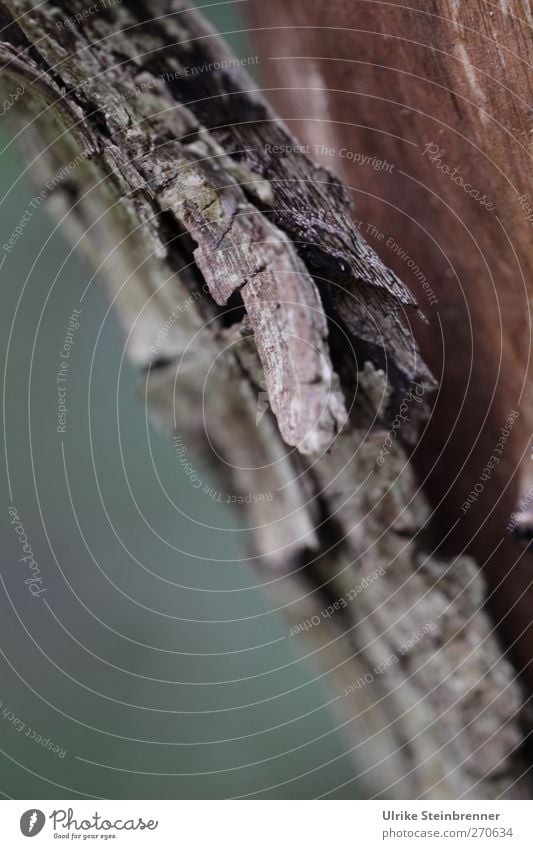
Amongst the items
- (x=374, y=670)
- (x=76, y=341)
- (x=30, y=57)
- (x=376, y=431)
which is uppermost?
(x=30, y=57)

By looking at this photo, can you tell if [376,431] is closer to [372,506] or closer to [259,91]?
[372,506]

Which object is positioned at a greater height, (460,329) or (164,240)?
(164,240)

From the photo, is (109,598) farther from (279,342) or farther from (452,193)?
(452,193)

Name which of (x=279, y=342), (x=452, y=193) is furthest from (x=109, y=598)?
(x=452, y=193)

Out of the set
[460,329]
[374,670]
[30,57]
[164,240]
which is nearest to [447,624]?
[374,670]
